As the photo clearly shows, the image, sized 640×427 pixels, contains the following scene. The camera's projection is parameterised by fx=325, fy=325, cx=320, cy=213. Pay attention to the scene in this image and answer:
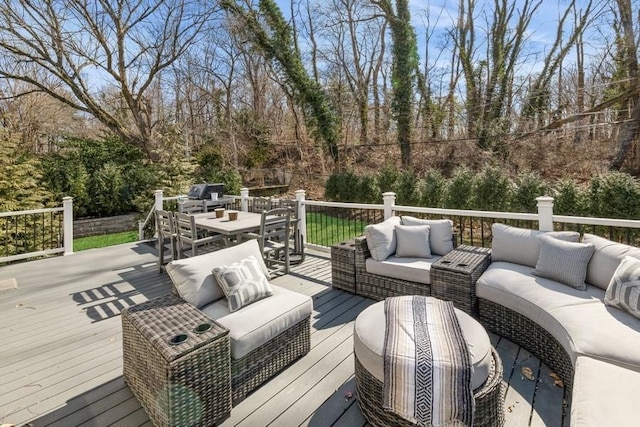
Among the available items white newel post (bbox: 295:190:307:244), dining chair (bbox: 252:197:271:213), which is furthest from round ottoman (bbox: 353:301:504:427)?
dining chair (bbox: 252:197:271:213)

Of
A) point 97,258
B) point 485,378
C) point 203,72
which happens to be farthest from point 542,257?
point 203,72

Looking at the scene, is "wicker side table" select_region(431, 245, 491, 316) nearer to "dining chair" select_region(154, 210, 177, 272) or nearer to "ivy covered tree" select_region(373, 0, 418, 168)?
"dining chair" select_region(154, 210, 177, 272)

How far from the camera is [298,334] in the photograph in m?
2.54

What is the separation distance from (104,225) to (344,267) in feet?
33.7

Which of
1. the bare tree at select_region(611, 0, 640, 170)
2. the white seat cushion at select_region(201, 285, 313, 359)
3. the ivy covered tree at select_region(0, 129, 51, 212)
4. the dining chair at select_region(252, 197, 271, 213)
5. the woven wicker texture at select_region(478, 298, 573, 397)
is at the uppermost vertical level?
the bare tree at select_region(611, 0, 640, 170)

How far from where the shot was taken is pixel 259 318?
2.28m

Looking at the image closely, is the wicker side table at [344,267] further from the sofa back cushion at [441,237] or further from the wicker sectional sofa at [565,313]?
the sofa back cushion at [441,237]

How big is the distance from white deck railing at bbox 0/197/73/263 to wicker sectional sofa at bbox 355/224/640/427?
5.31 meters

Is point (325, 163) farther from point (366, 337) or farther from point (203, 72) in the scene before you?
point (366, 337)

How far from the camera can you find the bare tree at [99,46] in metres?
9.81

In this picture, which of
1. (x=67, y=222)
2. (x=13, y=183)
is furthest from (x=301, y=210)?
(x=13, y=183)

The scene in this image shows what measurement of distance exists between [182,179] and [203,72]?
7.71 m

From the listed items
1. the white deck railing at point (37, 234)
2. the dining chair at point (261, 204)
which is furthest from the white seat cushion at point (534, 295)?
the white deck railing at point (37, 234)

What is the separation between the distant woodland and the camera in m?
9.93
